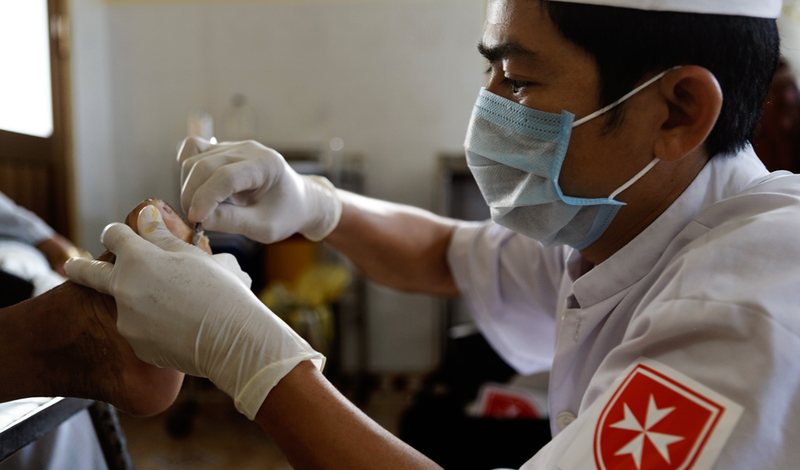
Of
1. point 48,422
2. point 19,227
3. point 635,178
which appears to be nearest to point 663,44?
point 635,178

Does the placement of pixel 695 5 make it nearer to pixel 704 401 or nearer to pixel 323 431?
pixel 704 401

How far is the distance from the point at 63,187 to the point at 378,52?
1.52 meters

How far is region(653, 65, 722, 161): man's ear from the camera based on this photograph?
0.80 metres

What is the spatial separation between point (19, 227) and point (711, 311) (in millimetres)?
1369

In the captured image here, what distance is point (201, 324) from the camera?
729 millimetres

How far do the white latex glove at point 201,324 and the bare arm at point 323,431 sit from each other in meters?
0.02

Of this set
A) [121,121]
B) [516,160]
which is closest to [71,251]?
[516,160]

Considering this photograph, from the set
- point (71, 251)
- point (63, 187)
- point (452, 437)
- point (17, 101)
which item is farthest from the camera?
point (63, 187)

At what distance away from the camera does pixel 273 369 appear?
0.71m

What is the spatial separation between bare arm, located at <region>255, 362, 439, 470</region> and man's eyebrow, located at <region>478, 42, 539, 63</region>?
470 mm

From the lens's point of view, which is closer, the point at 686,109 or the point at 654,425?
the point at 654,425

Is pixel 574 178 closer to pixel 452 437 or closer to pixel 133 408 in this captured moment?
pixel 133 408

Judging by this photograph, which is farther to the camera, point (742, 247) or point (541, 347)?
point (541, 347)

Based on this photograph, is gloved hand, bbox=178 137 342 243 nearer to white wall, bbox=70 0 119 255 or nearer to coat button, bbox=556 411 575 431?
coat button, bbox=556 411 575 431
